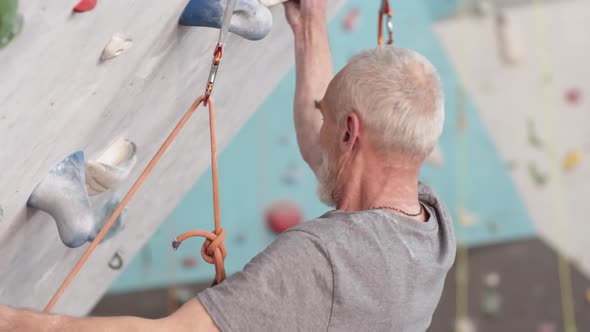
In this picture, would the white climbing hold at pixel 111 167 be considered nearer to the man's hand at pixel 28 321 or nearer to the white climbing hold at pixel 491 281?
the man's hand at pixel 28 321

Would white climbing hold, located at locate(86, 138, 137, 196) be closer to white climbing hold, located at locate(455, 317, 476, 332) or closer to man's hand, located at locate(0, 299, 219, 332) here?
man's hand, located at locate(0, 299, 219, 332)

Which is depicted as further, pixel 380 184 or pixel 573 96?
pixel 573 96

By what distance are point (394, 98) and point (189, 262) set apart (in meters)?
2.56

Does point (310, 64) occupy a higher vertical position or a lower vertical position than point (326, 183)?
higher

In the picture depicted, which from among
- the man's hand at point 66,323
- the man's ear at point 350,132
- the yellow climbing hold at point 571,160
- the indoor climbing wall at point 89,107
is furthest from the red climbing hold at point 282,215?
the man's hand at point 66,323

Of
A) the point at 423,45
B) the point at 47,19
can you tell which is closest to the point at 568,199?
the point at 423,45

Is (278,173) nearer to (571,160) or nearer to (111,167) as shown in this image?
(571,160)

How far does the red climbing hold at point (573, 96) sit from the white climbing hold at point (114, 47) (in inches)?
126

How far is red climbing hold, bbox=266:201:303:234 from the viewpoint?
3.52 m

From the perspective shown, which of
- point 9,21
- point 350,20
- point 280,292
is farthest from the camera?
point 350,20

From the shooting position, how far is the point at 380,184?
115 cm

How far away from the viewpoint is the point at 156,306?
3494 mm

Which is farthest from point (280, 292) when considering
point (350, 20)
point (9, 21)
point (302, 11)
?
point (350, 20)

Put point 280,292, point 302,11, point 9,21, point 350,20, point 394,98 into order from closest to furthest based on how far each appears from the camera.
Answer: point 9,21 → point 280,292 → point 394,98 → point 302,11 → point 350,20
